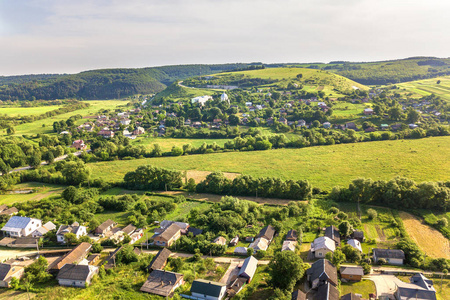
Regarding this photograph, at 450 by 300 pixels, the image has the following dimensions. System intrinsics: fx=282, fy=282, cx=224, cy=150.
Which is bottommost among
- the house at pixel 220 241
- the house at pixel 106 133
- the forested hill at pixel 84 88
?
the house at pixel 220 241

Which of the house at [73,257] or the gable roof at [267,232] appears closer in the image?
the house at [73,257]

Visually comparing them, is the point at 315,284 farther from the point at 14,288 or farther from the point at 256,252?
the point at 14,288

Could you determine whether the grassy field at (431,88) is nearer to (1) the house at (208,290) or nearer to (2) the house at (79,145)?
(1) the house at (208,290)

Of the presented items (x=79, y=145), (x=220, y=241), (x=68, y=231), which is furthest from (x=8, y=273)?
(x=79, y=145)

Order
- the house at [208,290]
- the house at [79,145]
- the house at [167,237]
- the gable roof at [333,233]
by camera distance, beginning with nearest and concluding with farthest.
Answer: the house at [208,290], the gable roof at [333,233], the house at [167,237], the house at [79,145]

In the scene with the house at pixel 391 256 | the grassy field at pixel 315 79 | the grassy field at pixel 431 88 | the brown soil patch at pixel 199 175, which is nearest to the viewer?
the house at pixel 391 256

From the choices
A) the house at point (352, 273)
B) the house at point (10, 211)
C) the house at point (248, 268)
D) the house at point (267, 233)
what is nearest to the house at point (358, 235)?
the house at point (352, 273)
